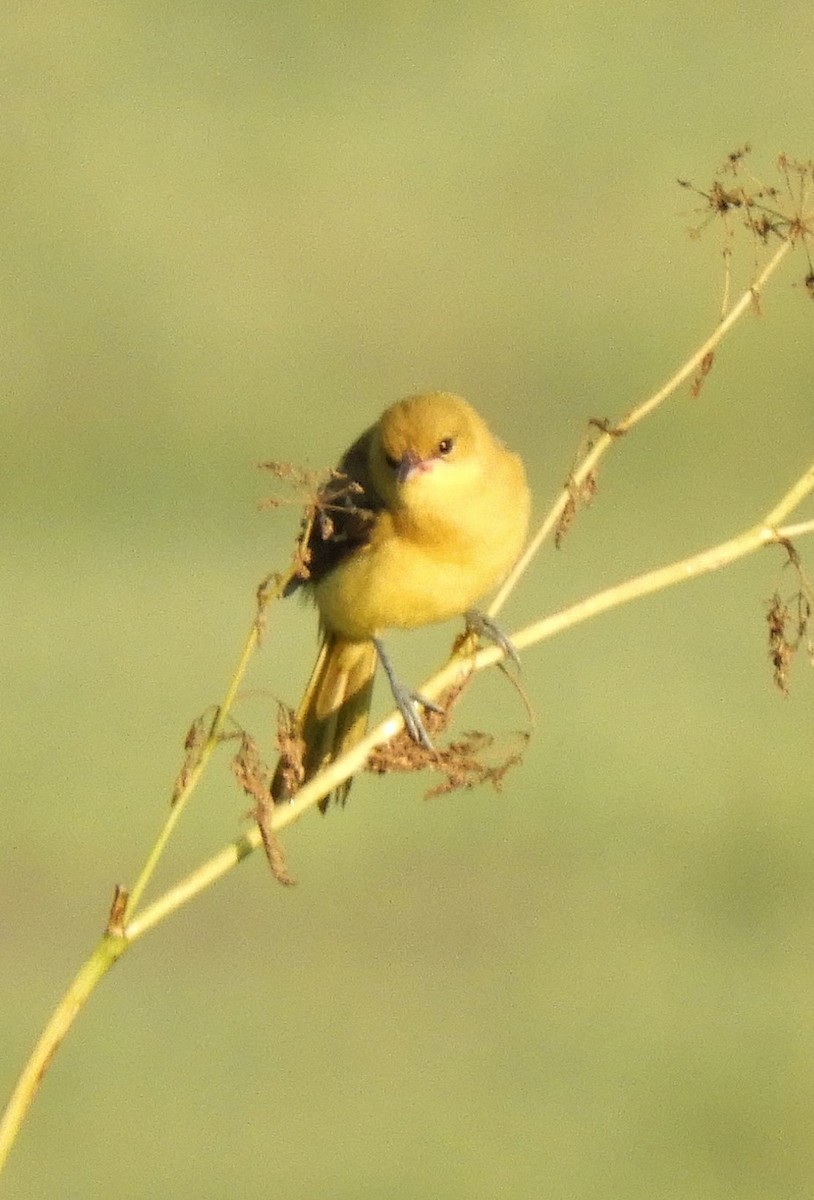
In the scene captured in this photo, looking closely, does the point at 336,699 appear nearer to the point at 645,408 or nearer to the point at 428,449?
the point at 428,449

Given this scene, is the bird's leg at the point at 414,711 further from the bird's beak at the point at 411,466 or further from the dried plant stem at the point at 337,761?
the bird's beak at the point at 411,466

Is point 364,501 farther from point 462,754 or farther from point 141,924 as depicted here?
point 141,924


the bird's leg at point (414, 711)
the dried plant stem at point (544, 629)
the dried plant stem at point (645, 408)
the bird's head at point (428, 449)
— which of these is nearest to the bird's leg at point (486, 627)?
the bird's leg at point (414, 711)

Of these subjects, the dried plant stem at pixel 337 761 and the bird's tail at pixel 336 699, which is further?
the bird's tail at pixel 336 699

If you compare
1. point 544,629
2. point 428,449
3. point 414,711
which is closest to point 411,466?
point 428,449

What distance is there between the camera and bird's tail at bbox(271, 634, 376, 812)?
3830 mm

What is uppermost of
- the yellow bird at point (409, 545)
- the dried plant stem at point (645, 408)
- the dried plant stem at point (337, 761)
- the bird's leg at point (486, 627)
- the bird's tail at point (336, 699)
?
the yellow bird at point (409, 545)

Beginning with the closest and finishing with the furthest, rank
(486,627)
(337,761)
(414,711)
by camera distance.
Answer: (337,761)
(414,711)
(486,627)

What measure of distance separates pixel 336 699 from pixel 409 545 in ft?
1.06

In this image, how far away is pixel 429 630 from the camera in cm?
1014

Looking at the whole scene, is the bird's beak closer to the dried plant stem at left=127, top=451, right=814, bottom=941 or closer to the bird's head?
the bird's head

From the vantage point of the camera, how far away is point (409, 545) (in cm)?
388

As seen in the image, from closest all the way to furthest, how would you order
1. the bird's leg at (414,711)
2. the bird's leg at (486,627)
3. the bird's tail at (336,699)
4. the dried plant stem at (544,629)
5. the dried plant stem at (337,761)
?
the dried plant stem at (337,761) < the dried plant stem at (544,629) < the bird's leg at (414,711) < the bird's leg at (486,627) < the bird's tail at (336,699)

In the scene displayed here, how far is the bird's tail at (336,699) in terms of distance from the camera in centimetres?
383
